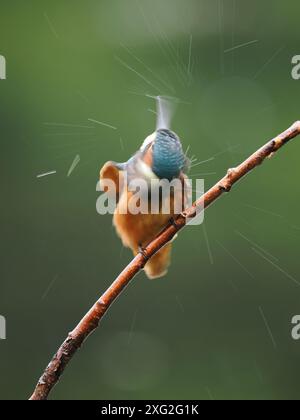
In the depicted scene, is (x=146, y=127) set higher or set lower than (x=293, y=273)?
higher

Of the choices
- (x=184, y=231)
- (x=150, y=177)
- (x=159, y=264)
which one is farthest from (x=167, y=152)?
(x=184, y=231)

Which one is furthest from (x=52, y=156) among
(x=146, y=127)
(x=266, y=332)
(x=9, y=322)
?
(x=266, y=332)

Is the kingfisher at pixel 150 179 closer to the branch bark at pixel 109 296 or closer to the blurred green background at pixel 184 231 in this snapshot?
the branch bark at pixel 109 296

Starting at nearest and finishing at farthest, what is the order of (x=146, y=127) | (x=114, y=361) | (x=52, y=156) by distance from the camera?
1. (x=146, y=127)
2. (x=52, y=156)
3. (x=114, y=361)

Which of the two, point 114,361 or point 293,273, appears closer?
point 293,273

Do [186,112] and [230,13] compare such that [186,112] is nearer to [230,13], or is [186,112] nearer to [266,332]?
[230,13]

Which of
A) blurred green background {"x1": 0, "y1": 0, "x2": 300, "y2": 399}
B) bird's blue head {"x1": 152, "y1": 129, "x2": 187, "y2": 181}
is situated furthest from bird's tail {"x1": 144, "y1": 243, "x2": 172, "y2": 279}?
blurred green background {"x1": 0, "y1": 0, "x2": 300, "y2": 399}

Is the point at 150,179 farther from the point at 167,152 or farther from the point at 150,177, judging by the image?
the point at 167,152

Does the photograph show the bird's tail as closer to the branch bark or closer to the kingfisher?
the kingfisher
